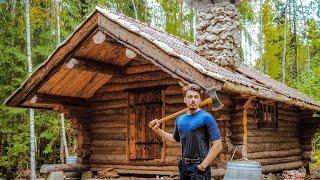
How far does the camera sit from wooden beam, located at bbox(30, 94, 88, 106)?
425 inches

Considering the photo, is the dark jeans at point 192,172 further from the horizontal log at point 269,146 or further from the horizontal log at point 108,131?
the horizontal log at point 108,131

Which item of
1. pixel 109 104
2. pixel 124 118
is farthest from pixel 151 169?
pixel 109 104

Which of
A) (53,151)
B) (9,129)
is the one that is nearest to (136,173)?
(9,129)

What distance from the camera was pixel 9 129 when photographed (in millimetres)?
20234

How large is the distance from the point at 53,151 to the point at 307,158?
12.7 m

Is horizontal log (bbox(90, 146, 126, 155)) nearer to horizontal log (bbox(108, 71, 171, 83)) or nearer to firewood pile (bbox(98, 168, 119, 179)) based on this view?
firewood pile (bbox(98, 168, 119, 179))

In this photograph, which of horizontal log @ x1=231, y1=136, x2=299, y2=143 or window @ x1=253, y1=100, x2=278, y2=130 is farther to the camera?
window @ x1=253, y1=100, x2=278, y2=130

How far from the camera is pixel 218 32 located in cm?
1172

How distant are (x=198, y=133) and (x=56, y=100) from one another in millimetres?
6410

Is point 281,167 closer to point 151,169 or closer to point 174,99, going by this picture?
point 151,169

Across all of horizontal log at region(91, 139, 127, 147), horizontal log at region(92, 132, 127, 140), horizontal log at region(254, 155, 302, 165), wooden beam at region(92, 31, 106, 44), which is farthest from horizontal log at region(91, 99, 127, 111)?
horizontal log at region(254, 155, 302, 165)

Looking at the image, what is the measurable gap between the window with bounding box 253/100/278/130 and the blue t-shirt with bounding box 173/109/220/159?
5958 millimetres

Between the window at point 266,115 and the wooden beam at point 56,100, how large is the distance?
4349 mm

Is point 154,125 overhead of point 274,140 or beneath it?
overhead
